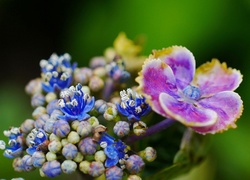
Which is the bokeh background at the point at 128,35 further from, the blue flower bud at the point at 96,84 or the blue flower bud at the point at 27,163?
the blue flower bud at the point at 27,163

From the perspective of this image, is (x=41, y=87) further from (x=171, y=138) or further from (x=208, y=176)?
(x=208, y=176)

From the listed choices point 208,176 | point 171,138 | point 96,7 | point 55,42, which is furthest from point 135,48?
point 55,42

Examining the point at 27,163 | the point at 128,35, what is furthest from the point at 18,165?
the point at 128,35

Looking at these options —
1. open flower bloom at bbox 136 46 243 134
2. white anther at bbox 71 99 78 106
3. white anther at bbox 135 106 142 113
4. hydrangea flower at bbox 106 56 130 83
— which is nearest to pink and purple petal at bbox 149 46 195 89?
open flower bloom at bbox 136 46 243 134

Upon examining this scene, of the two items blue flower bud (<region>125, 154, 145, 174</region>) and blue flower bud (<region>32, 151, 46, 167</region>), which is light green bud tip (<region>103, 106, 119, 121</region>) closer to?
Result: blue flower bud (<region>125, 154, 145, 174</region>)

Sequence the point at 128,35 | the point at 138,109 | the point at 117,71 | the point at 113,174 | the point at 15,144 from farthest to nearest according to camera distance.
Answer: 1. the point at 128,35
2. the point at 117,71
3. the point at 15,144
4. the point at 138,109
5. the point at 113,174

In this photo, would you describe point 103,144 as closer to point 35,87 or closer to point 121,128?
point 121,128
